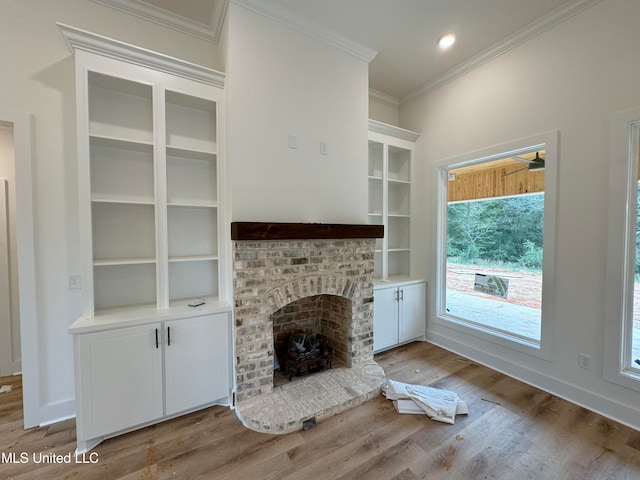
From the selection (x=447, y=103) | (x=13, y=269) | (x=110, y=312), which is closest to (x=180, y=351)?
(x=110, y=312)

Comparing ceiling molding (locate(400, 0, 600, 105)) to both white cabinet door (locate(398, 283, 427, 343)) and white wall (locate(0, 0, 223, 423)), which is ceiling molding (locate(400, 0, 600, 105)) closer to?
white cabinet door (locate(398, 283, 427, 343))

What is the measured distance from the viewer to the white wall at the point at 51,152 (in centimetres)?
205

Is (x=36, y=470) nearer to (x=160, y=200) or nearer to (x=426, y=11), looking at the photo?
(x=160, y=200)

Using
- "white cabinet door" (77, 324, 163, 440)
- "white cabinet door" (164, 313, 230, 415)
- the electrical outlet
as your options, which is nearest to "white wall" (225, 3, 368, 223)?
"white cabinet door" (164, 313, 230, 415)

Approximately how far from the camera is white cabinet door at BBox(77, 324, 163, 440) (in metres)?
1.88

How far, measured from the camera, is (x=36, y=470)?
5.64 feet

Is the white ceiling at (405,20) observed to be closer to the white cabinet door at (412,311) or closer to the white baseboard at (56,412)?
the white cabinet door at (412,311)

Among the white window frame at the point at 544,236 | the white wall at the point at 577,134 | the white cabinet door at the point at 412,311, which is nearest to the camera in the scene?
the white wall at the point at 577,134

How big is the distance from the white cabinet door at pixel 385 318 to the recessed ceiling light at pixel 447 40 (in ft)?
9.00

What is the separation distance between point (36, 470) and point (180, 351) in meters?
1.00

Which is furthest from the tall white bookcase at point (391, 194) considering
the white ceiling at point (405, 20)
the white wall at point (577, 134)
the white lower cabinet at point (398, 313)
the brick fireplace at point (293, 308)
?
the white wall at point (577, 134)

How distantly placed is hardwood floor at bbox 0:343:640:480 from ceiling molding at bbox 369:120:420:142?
3.04 meters

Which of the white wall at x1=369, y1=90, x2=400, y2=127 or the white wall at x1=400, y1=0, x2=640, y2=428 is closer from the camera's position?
the white wall at x1=400, y1=0, x2=640, y2=428

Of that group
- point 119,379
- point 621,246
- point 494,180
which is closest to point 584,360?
point 621,246
